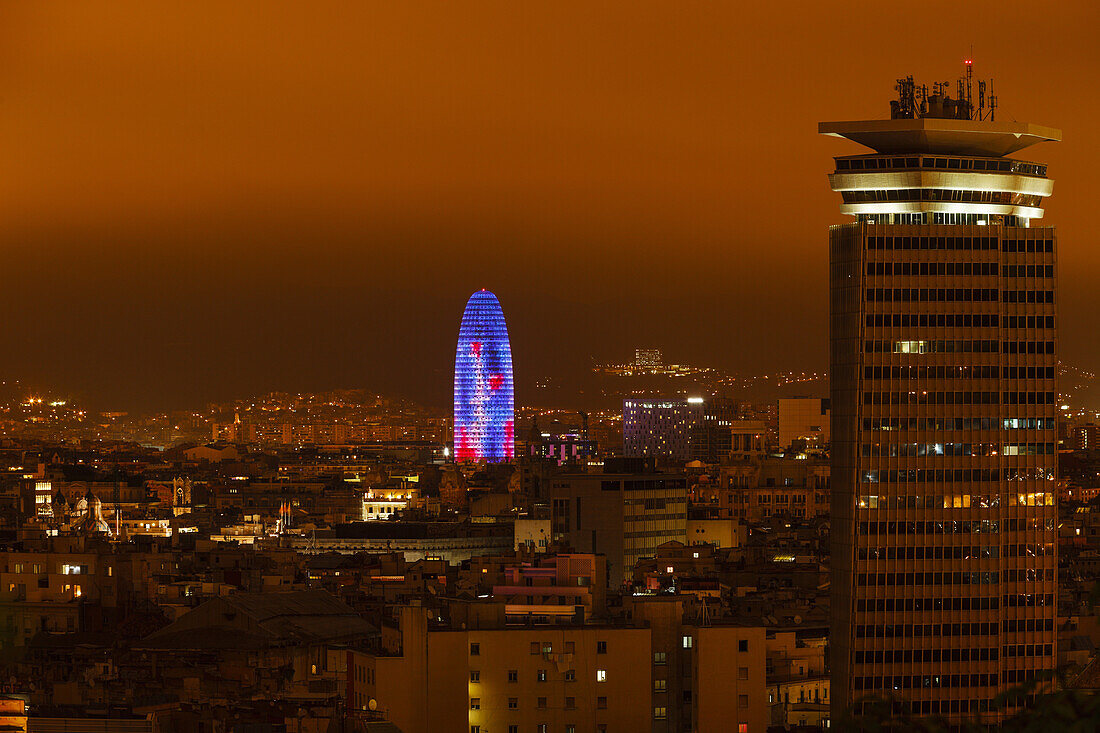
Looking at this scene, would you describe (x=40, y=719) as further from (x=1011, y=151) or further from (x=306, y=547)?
(x=306, y=547)

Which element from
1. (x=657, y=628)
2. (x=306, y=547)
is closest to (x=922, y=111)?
(x=657, y=628)

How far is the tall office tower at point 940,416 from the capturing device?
71625 millimetres

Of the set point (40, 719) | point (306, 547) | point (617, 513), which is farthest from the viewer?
point (306, 547)

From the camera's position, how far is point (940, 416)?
72875mm

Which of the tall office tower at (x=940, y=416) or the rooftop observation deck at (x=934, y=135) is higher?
the rooftop observation deck at (x=934, y=135)

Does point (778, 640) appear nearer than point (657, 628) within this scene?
No

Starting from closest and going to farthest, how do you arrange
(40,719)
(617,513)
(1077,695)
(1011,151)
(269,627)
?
(1077,695)
(40,719)
(269,627)
(1011,151)
(617,513)

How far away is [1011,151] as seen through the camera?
7562cm

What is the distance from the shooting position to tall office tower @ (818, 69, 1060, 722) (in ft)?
235

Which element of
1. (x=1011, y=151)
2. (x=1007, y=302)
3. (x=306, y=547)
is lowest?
(x=306, y=547)

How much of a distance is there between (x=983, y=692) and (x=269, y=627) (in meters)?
21.1

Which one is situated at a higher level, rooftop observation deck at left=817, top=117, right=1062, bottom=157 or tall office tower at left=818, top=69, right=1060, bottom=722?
rooftop observation deck at left=817, top=117, right=1062, bottom=157

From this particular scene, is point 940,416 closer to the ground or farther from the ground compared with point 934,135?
closer to the ground

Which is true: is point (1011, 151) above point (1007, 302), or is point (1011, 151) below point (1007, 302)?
above
